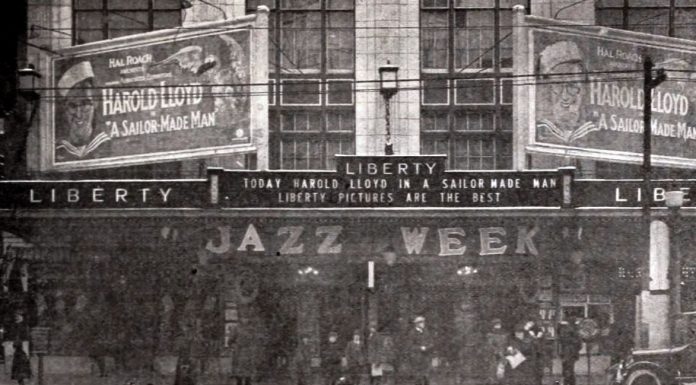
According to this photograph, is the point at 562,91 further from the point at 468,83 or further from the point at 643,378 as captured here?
the point at 643,378

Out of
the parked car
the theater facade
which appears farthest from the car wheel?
the theater facade

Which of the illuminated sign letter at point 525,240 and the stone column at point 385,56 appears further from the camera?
the stone column at point 385,56

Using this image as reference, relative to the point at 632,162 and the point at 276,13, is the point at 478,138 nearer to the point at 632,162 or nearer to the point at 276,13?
the point at 632,162

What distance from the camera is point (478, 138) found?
2625 cm

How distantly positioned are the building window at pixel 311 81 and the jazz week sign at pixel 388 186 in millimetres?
2745

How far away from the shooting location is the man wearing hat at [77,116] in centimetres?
2531

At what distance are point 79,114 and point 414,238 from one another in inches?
369

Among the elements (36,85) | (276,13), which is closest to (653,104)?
(276,13)

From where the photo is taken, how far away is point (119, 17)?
26.6m

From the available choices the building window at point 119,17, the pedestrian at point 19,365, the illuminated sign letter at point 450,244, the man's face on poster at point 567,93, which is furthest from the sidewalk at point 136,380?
the building window at point 119,17

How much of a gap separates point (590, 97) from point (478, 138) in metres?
3.24

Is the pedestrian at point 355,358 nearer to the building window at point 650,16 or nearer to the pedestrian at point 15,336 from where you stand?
the pedestrian at point 15,336

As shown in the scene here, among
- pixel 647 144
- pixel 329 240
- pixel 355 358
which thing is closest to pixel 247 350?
pixel 355 358

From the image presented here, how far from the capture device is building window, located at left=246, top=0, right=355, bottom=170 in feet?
85.6
